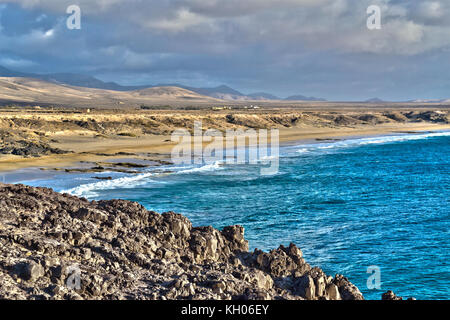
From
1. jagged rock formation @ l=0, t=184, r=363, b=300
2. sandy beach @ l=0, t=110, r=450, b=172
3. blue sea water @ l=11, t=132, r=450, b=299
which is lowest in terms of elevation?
blue sea water @ l=11, t=132, r=450, b=299

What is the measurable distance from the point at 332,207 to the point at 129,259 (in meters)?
15.9

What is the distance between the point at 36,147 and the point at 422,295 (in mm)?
38408

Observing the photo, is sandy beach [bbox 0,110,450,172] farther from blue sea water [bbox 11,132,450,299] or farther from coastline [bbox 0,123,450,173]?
blue sea water [bbox 11,132,450,299]

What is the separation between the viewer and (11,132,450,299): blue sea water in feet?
49.8

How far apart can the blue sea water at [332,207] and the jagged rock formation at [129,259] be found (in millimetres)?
3978

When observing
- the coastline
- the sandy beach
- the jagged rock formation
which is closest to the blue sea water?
the jagged rock formation

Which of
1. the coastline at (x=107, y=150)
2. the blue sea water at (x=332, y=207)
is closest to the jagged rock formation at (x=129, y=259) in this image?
the blue sea water at (x=332, y=207)

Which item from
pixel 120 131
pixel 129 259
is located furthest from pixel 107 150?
pixel 129 259

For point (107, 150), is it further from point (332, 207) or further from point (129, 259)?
point (129, 259)

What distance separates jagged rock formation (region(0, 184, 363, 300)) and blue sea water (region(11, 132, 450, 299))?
13.0 feet

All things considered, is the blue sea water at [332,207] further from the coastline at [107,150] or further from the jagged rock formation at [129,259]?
the coastline at [107,150]
